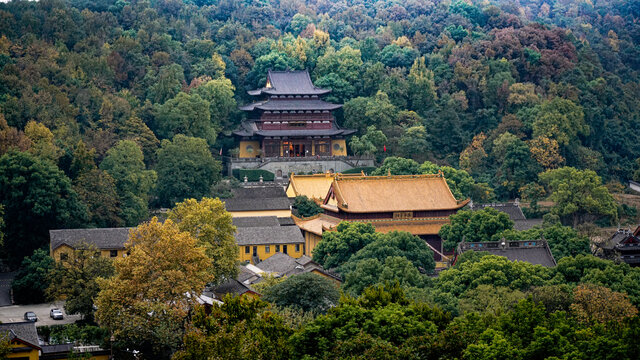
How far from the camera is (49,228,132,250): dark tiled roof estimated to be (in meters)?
48.2

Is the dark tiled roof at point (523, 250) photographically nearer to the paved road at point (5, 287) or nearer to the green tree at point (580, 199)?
the green tree at point (580, 199)

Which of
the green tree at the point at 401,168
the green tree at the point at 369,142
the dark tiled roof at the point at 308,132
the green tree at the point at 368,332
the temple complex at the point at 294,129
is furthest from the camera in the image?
the dark tiled roof at the point at 308,132

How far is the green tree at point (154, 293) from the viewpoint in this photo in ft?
114

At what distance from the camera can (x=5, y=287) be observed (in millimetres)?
46656

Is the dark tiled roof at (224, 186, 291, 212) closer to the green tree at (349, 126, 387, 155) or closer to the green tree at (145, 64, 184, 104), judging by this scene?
the green tree at (349, 126, 387, 155)

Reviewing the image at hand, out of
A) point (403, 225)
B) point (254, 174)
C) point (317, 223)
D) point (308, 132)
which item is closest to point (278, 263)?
point (317, 223)

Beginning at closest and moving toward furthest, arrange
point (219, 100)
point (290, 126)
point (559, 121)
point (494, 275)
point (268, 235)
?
point (494, 275), point (268, 235), point (559, 121), point (219, 100), point (290, 126)

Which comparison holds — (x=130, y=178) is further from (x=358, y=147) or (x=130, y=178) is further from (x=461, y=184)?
(x=461, y=184)

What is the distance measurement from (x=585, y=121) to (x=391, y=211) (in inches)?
1101

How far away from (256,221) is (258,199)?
13.1ft

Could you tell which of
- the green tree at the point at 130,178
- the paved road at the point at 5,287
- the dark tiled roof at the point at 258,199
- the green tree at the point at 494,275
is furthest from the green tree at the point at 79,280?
the dark tiled roof at the point at 258,199

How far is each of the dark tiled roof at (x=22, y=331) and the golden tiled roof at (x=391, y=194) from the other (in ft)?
71.9

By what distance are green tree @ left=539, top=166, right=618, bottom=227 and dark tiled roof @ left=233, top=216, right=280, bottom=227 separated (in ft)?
57.9

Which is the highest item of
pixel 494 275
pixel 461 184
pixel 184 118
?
pixel 184 118
